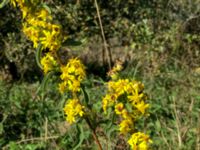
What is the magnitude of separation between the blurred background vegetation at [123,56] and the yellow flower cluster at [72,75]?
1878 millimetres

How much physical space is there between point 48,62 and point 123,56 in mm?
7060

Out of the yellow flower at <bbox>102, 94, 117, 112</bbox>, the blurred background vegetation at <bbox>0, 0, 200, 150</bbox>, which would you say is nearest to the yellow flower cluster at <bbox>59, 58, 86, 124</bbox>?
the yellow flower at <bbox>102, 94, 117, 112</bbox>

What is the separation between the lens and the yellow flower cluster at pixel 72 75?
227 cm

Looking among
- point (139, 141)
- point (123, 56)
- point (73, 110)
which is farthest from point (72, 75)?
point (123, 56)

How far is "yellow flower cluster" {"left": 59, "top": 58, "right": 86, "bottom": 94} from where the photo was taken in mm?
2266

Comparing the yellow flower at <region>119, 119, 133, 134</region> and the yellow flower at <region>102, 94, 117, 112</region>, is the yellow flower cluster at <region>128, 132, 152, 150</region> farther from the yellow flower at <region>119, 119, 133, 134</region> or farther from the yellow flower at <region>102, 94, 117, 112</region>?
the yellow flower at <region>102, 94, 117, 112</region>

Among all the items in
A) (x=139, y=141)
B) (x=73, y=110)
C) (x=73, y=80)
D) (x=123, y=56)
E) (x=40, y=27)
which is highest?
(x=40, y=27)

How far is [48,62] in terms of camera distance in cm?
231

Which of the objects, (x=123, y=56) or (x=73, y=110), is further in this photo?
(x=123, y=56)

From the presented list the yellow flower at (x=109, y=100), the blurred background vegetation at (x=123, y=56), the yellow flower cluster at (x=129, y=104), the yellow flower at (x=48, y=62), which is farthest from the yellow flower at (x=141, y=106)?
the blurred background vegetation at (x=123, y=56)

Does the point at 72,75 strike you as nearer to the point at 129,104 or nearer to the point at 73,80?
the point at 73,80

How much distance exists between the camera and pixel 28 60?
29.4 feet

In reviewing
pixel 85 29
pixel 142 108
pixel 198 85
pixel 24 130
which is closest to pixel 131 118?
pixel 142 108

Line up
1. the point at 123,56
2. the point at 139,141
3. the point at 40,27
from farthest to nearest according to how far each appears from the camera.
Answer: the point at 123,56, the point at 40,27, the point at 139,141
